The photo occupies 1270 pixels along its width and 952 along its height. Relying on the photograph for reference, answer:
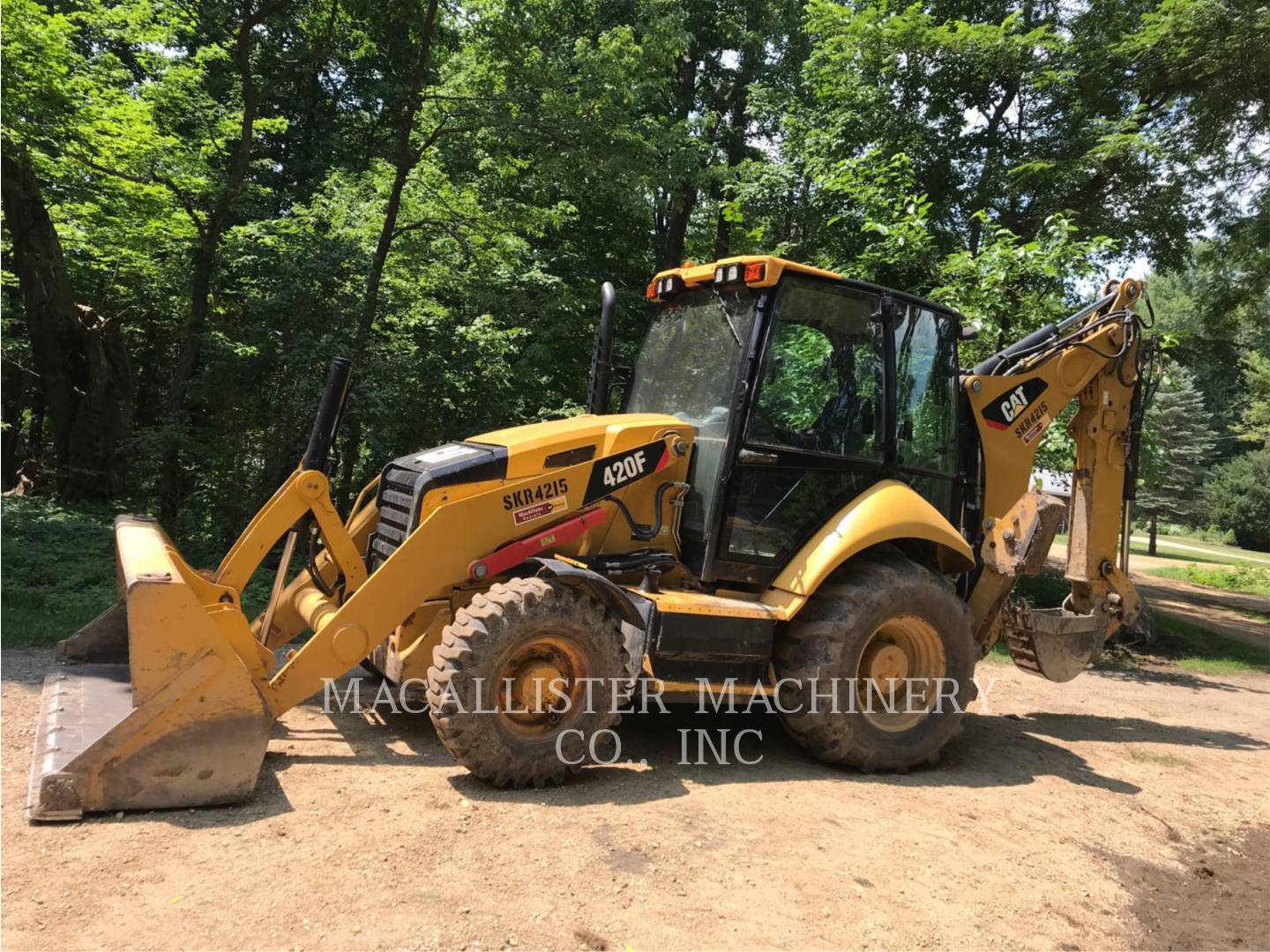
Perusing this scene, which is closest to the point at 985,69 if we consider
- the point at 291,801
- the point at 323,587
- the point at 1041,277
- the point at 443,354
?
the point at 1041,277

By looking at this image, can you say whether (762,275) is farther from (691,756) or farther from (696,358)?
(691,756)

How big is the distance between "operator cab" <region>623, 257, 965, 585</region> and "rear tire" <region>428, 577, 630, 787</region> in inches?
36.4

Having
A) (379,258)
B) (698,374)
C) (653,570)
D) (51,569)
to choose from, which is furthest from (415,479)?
(379,258)

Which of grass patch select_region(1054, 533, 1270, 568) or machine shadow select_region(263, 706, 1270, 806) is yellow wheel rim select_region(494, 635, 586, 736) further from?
grass patch select_region(1054, 533, 1270, 568)

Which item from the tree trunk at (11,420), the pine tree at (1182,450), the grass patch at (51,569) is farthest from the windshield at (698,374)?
the pine tree at (1182,450)

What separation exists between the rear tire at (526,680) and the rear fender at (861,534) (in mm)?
1099

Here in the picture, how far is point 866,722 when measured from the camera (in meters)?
5.09

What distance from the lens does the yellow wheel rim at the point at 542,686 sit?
14.0ft

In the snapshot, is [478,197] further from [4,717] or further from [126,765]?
[126,765]

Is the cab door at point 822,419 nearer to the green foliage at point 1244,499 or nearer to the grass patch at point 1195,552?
the grass patch at point 1195,552

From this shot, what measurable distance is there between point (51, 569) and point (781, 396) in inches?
305

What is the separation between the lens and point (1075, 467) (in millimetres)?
6855

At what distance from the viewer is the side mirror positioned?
5414 mm

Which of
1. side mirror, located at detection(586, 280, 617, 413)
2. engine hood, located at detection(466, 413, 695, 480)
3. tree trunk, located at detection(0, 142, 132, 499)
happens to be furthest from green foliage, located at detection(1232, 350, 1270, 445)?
tree trunk, located at detection(0, 142, 132, 499)
